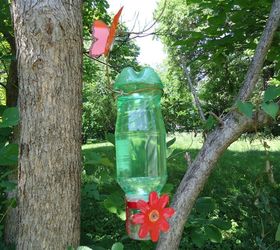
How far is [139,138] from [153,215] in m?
0.49

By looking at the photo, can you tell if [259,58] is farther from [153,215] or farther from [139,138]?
[153,215]

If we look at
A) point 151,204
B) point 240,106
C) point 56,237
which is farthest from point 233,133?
point 56,237

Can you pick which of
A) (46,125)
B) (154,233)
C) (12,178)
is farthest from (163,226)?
(12,178)

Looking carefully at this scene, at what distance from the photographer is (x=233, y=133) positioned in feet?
5.14

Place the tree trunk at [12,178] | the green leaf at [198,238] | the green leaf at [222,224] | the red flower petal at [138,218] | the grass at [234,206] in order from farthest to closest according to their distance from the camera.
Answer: the tree trunk at [12,178] < the grass at [234,206] < the green leaf at [222,224] < the green leaf at [198,238] < the red flower petal at [138,218]

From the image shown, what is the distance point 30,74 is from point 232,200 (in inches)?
154

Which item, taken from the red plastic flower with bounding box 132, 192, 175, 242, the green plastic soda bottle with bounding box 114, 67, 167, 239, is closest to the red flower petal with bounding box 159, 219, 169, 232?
the red plastic flower with bounding box 132, 192, 175, 242

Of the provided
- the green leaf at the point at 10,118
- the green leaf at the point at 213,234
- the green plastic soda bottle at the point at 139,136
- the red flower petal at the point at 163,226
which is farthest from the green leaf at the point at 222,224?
the green leaf at the point at 10,118

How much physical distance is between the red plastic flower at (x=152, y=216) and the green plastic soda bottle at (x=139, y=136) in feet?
0.86

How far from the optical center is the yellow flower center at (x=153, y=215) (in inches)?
47.2

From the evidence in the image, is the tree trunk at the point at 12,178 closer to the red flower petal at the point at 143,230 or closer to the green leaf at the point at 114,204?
the green leaf at the point at 114,204

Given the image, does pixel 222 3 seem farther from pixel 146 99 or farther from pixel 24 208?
pixel 24 208

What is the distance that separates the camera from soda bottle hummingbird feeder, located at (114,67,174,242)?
4.71 ft

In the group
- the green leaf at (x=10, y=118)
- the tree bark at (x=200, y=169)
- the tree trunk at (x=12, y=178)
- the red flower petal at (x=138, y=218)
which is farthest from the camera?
the tree trunk at (x=12, y=178)
